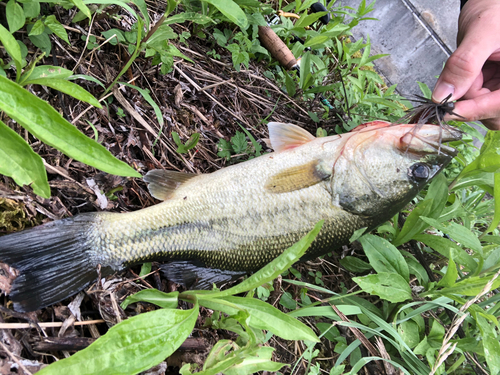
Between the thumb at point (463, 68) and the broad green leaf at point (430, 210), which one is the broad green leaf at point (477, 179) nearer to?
the broad green leaf at point (430, 210)

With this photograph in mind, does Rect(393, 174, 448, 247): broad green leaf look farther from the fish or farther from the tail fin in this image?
the tail fin

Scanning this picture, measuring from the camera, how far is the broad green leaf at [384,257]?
272 centimetres

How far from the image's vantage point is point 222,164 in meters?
3.19

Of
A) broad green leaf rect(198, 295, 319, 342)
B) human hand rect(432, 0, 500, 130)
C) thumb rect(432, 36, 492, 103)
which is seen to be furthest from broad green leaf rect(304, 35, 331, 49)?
broad green leaf rect(198, 295, 319, 342)

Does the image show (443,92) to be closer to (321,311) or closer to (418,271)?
(418,271)

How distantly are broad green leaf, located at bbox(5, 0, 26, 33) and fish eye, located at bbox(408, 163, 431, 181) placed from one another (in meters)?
2.84

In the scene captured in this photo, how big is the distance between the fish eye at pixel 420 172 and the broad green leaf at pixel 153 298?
6.71 ft

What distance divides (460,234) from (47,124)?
284cm

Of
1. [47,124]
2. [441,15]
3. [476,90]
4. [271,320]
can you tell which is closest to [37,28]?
[47,124]

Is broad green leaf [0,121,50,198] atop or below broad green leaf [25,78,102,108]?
below

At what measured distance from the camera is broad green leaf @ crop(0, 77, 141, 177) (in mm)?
1253

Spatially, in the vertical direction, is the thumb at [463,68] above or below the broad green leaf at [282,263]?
above

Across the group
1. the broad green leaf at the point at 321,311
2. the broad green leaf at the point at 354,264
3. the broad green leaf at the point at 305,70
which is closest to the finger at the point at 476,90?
the broad green leaf at the point at 305,70

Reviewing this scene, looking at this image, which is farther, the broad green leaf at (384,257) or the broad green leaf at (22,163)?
the broad green leaf at (384,257)
